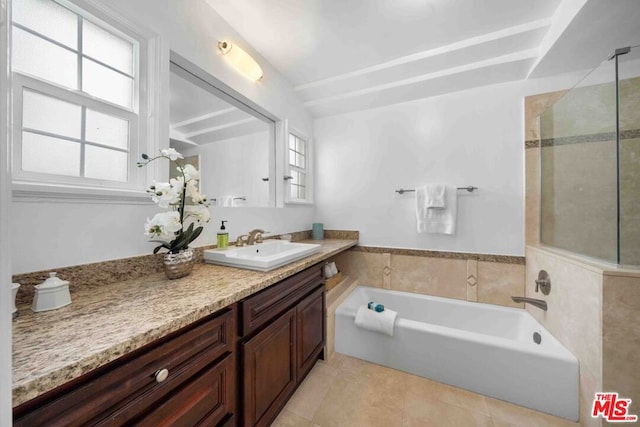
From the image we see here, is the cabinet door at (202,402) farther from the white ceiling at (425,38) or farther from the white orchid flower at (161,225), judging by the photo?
the white ceiling at (425,38)

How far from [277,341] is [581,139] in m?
2.41

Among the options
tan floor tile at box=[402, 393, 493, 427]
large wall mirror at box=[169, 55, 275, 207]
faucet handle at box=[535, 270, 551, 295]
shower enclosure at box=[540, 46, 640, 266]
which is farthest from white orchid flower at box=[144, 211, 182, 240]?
faucet handle at box=[535, 270, 551, 295]

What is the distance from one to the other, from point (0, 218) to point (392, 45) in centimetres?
214

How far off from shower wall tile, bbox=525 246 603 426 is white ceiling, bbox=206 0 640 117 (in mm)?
1375

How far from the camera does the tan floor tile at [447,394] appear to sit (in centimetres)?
137

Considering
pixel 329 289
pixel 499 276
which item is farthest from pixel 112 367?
pixel 499 276

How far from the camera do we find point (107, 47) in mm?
1025

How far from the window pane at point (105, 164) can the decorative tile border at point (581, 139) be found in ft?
8.89

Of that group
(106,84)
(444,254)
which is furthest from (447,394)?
(106,84)

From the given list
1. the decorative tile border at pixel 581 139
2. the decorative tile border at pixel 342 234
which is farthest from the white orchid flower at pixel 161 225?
the decorative tile border at pixel 581 139

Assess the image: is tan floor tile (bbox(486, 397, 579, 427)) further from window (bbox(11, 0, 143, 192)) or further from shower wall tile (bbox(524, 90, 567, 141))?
window (bbox(11, 0, 143, 192))

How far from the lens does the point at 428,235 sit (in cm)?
222

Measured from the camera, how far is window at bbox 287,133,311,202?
7.57 feet

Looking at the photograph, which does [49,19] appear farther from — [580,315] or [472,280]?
[472,280]
